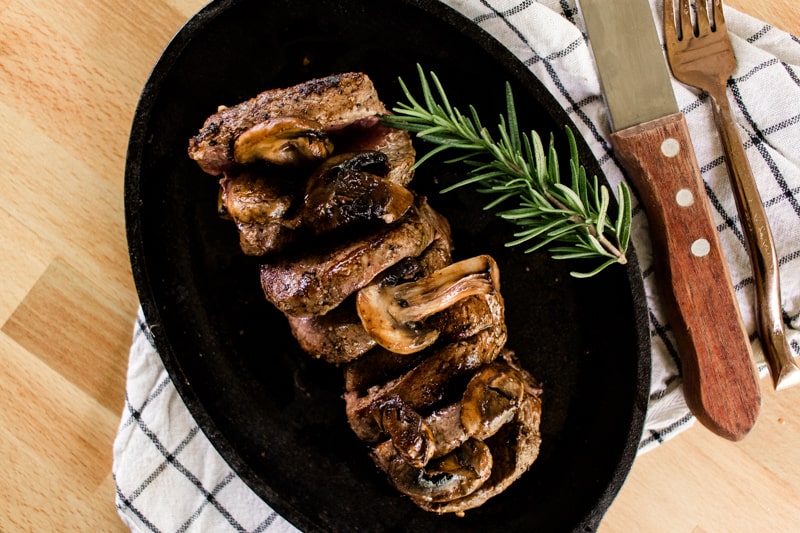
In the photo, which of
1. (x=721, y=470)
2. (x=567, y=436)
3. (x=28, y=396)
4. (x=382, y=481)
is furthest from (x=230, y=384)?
(x=721, y=470)

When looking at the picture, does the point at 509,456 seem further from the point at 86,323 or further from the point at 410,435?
the point at 86,323

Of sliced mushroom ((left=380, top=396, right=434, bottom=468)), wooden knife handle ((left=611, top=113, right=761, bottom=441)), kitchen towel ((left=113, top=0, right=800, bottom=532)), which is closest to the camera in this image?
sliced mushroom ((left=380, top=396, right=434, bottom=468))

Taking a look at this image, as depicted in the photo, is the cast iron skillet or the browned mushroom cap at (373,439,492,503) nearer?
the browned mushroom cap at (373,439,492,503)

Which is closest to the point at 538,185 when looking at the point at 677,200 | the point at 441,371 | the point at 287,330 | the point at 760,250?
the point at 677,200

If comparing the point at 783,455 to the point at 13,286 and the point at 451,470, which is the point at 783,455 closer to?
the point at 451,470

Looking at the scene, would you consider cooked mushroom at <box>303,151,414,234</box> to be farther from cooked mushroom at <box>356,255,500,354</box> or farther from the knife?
the knife

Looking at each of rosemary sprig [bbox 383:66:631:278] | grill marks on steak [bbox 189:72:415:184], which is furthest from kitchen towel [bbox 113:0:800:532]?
grill marks on steak [bbox 189:72:415:184]

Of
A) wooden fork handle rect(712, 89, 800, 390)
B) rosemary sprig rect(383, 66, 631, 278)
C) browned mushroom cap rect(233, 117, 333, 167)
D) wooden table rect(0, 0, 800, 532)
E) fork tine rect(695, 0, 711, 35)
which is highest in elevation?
fork tine rect(695, 0, 711, 35)
